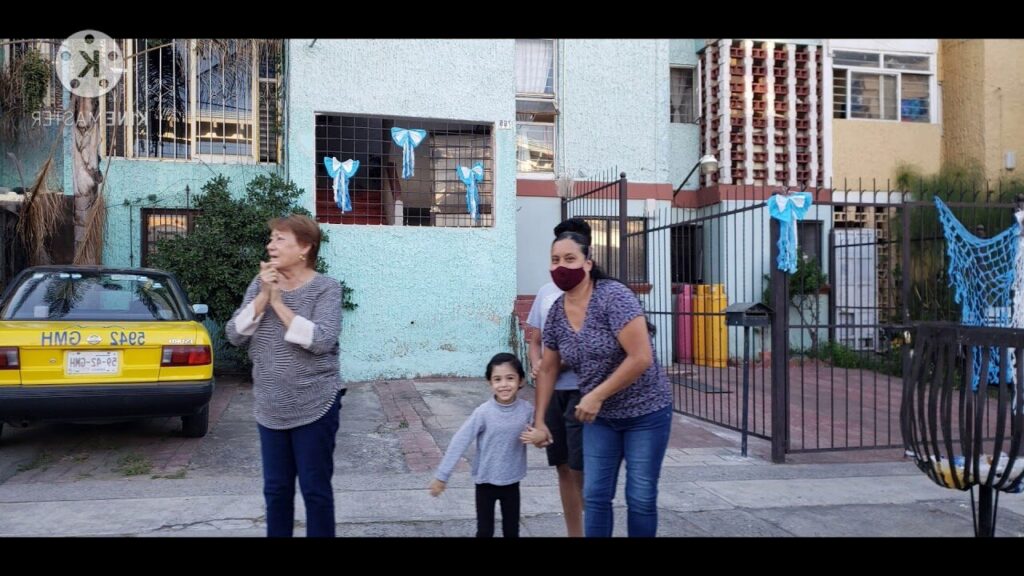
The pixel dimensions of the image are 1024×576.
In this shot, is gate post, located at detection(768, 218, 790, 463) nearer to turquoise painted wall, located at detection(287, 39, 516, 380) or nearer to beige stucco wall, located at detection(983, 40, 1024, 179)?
turquoise painted wall, located at detection(287, 39, 516, 380)

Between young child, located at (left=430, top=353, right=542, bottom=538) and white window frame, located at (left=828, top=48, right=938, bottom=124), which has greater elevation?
white window frame, located at (left=828, top=48, right=938, bottom=124)

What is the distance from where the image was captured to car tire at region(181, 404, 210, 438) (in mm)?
7051

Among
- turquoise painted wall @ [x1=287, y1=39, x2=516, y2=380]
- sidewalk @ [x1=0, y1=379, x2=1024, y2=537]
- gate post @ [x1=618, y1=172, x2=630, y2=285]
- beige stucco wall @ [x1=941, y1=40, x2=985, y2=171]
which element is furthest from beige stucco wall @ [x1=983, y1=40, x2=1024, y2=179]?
sidewalk @ [x1=0, y1=379, x2=1024, y2=537]

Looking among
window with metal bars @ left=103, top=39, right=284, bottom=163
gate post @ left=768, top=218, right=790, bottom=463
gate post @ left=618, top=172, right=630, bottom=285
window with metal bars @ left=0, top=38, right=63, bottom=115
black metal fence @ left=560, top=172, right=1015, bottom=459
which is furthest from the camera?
window with metal bars @ left=103, top=39, right=284, bottom=163

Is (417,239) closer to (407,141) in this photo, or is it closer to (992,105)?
(407,141)

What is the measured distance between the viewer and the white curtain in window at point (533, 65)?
1326cm

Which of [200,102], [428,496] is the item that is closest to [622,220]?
[428,496]

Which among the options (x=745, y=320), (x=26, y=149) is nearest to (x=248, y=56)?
(x=26, y=149)

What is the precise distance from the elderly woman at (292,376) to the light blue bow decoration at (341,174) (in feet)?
22.9

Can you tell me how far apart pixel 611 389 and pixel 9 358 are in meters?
4.79

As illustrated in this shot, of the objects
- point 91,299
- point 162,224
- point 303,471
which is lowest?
point 303,471

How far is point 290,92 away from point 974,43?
1216 centimetres

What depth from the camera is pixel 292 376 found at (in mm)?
3576

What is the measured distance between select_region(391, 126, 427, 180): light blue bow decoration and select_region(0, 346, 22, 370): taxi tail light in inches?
226
